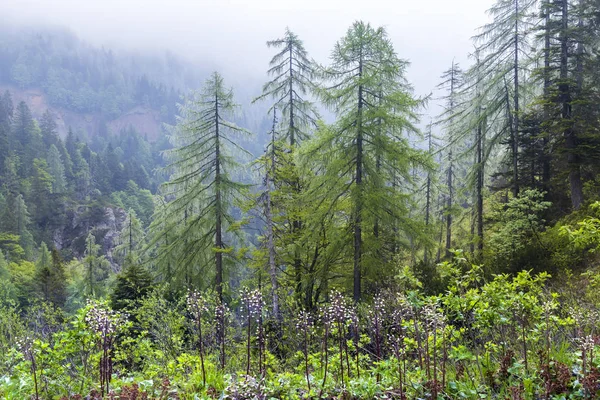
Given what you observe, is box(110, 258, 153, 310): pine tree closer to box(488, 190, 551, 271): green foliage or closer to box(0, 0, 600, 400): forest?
box(0, 0, 600, 400): forest

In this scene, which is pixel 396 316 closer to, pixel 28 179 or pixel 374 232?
pixel 374 232

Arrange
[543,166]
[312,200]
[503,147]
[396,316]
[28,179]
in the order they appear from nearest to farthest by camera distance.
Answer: [396,316], [312,200], [543,166], [503,147], [28,179]

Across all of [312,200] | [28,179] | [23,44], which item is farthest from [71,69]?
[312,200]

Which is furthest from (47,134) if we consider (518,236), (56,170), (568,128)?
(568,128)

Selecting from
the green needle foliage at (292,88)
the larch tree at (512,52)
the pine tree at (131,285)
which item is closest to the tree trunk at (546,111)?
the larch tree at (512,52)

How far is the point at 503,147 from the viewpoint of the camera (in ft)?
53.7

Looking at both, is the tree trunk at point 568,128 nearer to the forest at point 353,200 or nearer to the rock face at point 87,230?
the forest at point 353,200

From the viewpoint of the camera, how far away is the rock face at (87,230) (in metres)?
51.2

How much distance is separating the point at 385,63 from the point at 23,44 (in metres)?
218

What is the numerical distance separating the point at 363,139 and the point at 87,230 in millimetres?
55294

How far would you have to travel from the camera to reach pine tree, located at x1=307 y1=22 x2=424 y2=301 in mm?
10508

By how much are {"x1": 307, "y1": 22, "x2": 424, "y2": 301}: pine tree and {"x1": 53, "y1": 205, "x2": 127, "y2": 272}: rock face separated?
48.3m

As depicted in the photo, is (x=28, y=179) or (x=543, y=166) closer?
(x=543, y=166)

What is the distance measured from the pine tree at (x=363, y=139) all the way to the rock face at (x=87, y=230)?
48.3 metres
